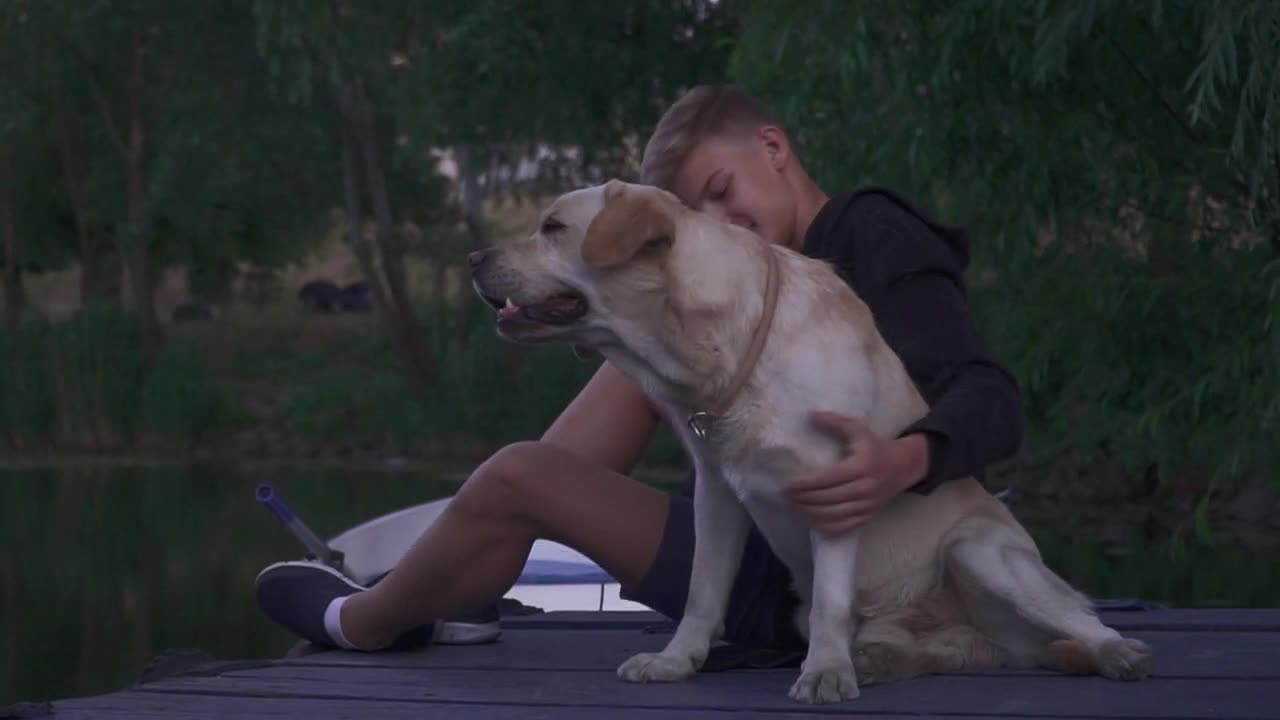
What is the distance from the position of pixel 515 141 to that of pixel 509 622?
517 inches

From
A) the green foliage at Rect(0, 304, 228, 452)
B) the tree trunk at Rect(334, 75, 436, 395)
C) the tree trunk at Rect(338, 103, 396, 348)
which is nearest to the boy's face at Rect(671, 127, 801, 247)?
the green foliage at Rect(0, 304, 228, 452)

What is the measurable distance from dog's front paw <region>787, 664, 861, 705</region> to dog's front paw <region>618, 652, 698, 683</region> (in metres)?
0.31

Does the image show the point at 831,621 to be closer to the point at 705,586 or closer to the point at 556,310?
the point at 705,586

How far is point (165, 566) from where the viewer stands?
14.5 meters

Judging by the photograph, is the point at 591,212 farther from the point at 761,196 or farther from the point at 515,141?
the point at 515,141

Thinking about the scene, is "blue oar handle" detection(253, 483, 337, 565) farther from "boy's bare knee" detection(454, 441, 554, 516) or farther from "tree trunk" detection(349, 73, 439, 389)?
"tree trunk" detection(349, 73, 439, 389)

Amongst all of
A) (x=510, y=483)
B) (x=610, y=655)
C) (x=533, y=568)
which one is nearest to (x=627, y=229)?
(x=510, y=483)

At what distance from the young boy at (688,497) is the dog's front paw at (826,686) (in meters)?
0.24

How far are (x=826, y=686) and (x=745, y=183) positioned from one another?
3.85ft

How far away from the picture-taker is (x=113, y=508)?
672 inches

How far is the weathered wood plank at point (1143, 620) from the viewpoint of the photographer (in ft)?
13.0

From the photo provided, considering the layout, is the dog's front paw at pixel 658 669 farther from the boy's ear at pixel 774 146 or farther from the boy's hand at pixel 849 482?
the boy's ear at pixel 774 146

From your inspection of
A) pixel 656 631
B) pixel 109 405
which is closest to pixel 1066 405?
pixel 656 631

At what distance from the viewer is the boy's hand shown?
9.86 feet
